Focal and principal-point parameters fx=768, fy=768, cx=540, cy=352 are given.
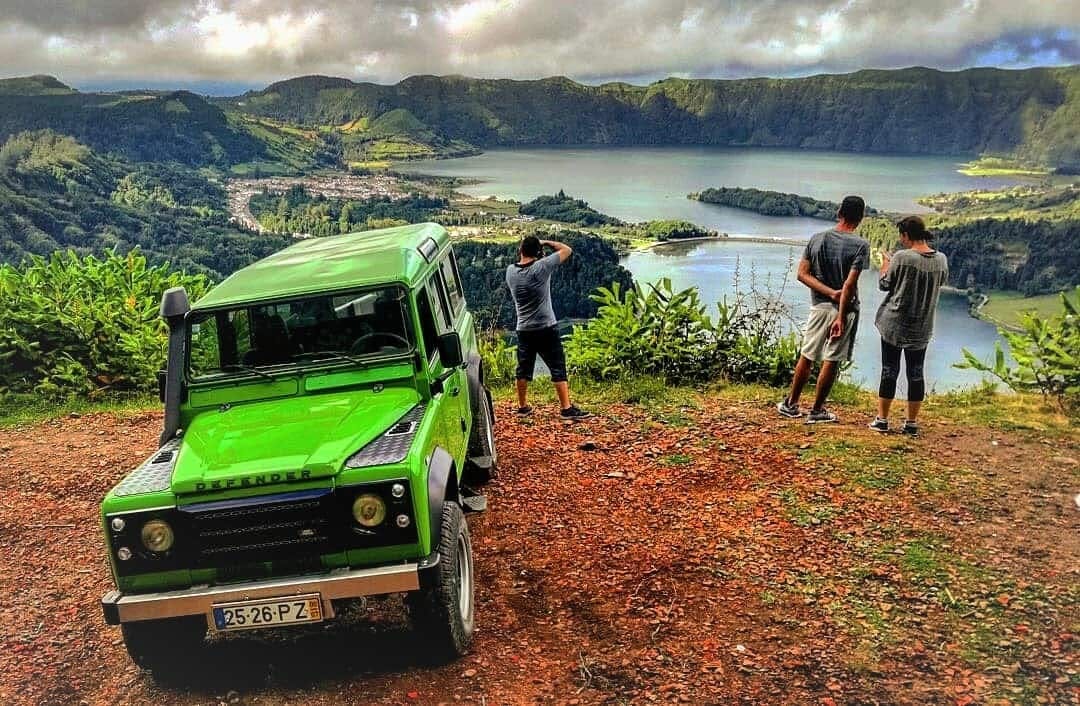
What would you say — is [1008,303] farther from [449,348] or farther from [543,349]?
[449,348]

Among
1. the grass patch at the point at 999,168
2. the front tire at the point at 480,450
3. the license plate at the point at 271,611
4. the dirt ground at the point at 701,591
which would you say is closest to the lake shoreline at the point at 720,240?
the dirt ground at the point at 701,591

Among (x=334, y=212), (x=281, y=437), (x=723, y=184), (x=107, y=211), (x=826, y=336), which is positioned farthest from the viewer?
(x=723, y=184)

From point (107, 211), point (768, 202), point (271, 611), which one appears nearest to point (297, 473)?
point (271, 611)

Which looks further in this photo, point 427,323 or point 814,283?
point 814,283

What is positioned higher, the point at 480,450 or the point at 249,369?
the point at 249,369

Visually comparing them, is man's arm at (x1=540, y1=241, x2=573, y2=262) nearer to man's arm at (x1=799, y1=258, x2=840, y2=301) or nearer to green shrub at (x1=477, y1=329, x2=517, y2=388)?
man's arm at (x1=799, y1=258, x2=840, y2=301)

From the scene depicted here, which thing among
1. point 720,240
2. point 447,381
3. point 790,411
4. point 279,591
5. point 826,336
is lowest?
point 720,240

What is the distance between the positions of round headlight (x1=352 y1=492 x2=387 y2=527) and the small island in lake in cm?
5537

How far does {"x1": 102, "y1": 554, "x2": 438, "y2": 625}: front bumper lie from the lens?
345 cm

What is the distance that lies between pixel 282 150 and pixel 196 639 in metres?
111

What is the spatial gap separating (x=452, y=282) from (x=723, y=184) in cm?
9005

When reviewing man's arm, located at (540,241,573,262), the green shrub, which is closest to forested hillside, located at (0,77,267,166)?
the green shrub

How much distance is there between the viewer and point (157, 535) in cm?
359

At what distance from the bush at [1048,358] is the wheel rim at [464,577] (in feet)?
18.8
